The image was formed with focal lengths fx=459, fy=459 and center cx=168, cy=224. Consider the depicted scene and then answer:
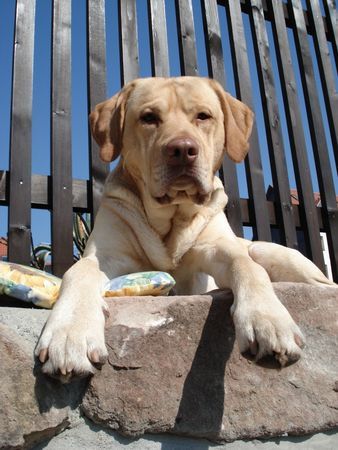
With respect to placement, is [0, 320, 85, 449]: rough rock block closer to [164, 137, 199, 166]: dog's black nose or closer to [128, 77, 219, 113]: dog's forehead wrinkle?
[164, 137, 199, 166]: dog's black nose

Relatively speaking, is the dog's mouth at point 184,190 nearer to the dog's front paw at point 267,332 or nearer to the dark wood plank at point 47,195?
the dark wood plank at point 47,195

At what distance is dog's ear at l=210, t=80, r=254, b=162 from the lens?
2905mm

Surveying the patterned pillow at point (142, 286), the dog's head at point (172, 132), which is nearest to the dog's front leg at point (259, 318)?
the patterned pillow at point (142, 286)

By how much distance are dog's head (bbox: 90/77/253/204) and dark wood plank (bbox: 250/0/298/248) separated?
688mm

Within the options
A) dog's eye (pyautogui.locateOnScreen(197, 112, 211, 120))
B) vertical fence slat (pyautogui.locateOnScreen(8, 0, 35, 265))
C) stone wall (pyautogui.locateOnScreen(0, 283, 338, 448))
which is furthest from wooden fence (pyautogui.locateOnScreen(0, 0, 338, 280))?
stone wall (pyautogui.locateOnScreen(0, 283, 338, 448))

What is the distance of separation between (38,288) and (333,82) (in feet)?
11.3

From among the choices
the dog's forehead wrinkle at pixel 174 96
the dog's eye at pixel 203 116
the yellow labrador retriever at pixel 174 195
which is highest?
the dog's forehead wrinkle at pixel 174 96

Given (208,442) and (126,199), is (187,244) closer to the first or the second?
(126,199)

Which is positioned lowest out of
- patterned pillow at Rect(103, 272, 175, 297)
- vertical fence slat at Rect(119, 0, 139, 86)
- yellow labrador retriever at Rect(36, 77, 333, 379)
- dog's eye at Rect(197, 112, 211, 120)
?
patterned pillow at Rect(103, 272, 175, 297)

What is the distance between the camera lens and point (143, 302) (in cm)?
169

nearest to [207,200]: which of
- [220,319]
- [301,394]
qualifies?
[220,319]

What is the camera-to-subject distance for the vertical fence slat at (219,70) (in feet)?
11.0

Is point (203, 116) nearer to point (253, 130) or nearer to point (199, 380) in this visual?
point (253, 130)

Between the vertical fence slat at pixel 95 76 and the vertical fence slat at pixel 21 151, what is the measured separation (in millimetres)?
416
